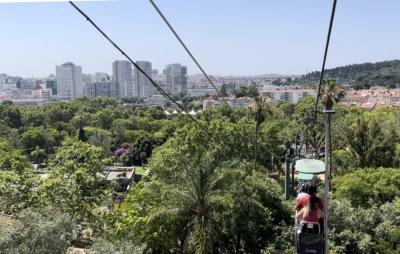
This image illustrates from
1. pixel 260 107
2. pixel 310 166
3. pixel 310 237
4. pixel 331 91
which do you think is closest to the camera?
pixel 310 166

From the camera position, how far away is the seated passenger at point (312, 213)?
6691 millimetres

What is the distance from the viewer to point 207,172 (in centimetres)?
1570

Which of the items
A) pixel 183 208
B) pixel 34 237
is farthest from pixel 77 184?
pixel 34 237

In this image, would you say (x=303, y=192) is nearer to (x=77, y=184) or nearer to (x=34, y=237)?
(x=34, y=237)

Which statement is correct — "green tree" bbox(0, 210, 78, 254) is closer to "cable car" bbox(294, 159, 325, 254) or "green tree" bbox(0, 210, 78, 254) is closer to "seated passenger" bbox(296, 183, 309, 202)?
"cable car" bbox(294, 159, 325, 254)

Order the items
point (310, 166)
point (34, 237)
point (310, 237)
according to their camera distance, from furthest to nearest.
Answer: point (34, 237) < point (310, 237) < point (310, 166)

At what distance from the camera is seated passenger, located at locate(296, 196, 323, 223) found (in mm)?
6691

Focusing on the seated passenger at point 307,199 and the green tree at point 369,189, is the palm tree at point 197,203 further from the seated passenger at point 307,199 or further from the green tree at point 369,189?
the green tree at point 369,189

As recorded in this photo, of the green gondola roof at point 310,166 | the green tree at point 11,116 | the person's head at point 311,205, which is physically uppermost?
the green gondola roof at point 310,166

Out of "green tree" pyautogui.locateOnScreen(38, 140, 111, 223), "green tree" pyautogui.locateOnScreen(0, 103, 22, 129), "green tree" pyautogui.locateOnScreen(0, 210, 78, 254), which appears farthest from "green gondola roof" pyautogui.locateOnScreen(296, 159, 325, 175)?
"green tree" pyautogui.locateOnScreen(0, 103, 22, 129)

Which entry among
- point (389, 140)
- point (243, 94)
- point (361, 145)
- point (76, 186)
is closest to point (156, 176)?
point (76, 186)

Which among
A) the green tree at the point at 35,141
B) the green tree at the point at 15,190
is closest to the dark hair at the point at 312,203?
the green tree at the point at 15,190

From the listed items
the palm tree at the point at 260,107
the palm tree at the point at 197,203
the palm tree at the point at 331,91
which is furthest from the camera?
the palm tree at the point at 260,107

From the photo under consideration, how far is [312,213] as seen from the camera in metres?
6.69
